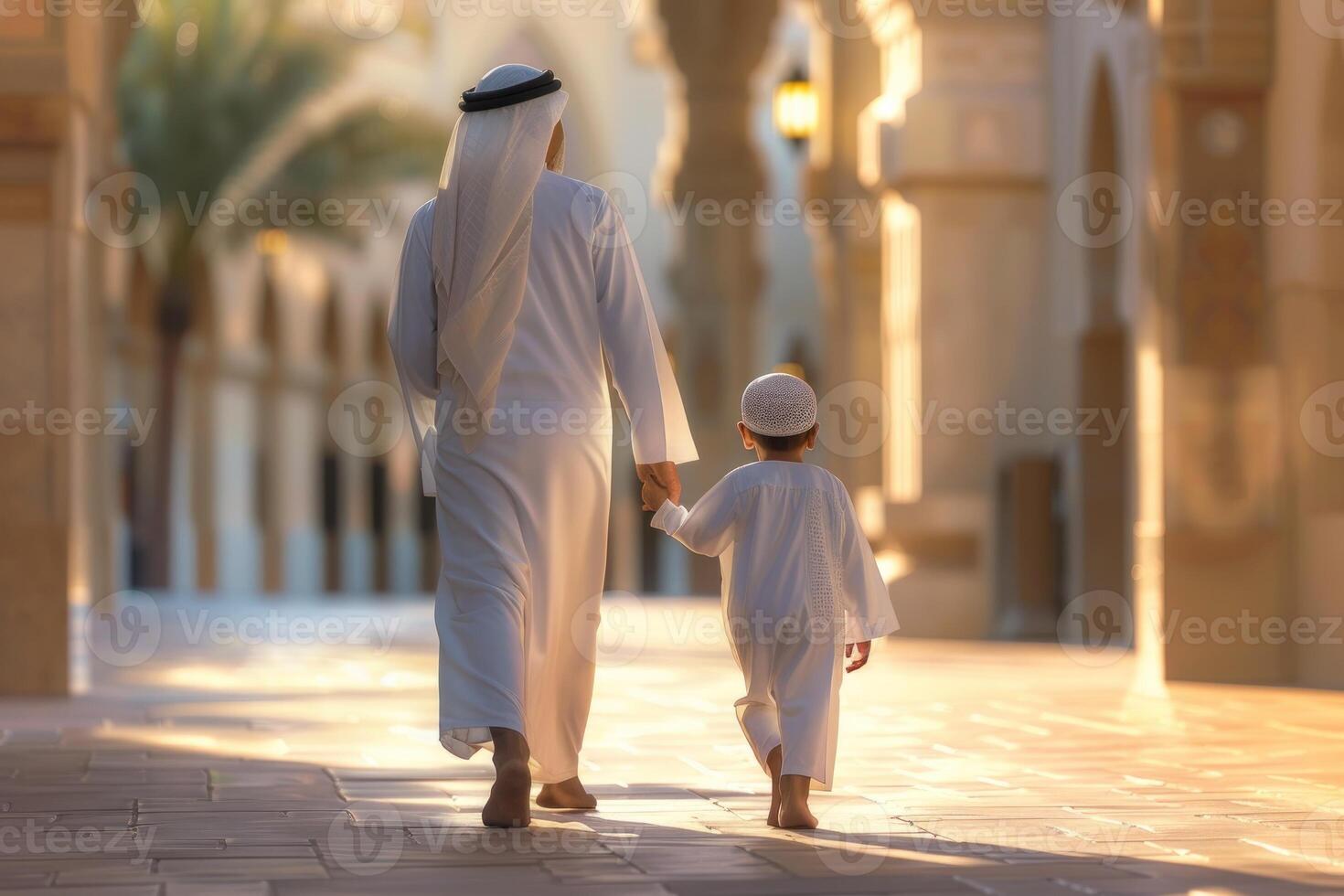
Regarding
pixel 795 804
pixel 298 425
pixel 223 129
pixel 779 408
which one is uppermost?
pixel 223 129

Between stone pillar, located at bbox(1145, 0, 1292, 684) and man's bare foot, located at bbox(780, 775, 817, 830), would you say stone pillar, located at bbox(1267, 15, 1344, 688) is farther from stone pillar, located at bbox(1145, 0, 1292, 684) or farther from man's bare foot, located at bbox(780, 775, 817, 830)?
man's bare foot, located at bbox(780, 775, 817, 830)

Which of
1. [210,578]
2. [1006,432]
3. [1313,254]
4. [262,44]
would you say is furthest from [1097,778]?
[210,578]

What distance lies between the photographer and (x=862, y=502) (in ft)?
51.0

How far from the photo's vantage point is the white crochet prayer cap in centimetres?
534

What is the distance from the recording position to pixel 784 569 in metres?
5.29

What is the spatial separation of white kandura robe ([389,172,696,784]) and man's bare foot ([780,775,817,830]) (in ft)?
2.11

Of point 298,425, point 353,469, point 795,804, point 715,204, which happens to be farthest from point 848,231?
point 353,469

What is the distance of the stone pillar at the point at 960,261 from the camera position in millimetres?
14141

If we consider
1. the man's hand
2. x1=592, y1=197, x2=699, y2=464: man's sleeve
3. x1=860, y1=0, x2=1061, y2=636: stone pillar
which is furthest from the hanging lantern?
the man's hand

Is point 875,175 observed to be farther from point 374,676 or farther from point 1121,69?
point 374,676

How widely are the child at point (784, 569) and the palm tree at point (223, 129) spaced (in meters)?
21.1

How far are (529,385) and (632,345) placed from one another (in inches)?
11.4

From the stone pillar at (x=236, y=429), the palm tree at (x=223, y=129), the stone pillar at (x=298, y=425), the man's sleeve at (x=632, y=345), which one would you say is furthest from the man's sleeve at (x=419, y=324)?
the stone pillar at (x=298, y=425)

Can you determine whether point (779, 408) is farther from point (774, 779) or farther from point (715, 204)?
point (715, 204)
